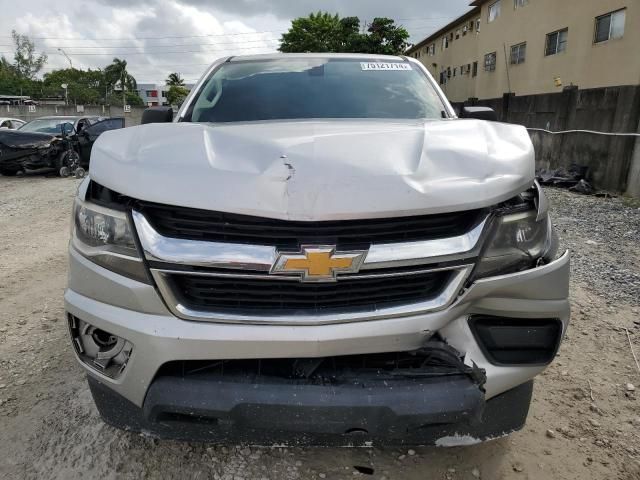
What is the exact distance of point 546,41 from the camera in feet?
71.6

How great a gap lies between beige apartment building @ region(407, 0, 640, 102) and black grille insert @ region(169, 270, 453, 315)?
15.2 metres

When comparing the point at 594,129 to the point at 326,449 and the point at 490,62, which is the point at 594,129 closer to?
the point at 326,449

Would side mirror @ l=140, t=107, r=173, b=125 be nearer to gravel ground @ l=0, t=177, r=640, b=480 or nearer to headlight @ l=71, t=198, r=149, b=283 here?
headlight @ l=71, t=198, r=149, b=283

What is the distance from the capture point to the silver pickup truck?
65.2 inches

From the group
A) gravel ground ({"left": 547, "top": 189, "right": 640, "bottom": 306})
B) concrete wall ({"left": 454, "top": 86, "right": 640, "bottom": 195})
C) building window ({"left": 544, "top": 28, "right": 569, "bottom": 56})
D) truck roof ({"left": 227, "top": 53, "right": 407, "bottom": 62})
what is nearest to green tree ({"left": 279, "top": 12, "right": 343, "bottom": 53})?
building window ({"left": 544, "top": 28, "right": 569, "bottom": 56})

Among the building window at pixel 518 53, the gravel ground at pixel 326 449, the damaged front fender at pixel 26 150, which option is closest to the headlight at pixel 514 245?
the gravel ground at pixel 326 449

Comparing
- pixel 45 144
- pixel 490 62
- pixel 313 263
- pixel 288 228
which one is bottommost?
pixel 45 144

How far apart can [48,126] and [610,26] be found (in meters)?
17.9

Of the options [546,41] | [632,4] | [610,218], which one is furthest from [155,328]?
[546,41]

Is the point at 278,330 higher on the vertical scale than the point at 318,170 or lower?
lower

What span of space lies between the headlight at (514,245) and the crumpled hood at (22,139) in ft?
42.9

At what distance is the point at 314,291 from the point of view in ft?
5.53

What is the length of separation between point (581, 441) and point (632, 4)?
17.4 meters

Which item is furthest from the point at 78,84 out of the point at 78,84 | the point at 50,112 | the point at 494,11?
the point at 494,11
